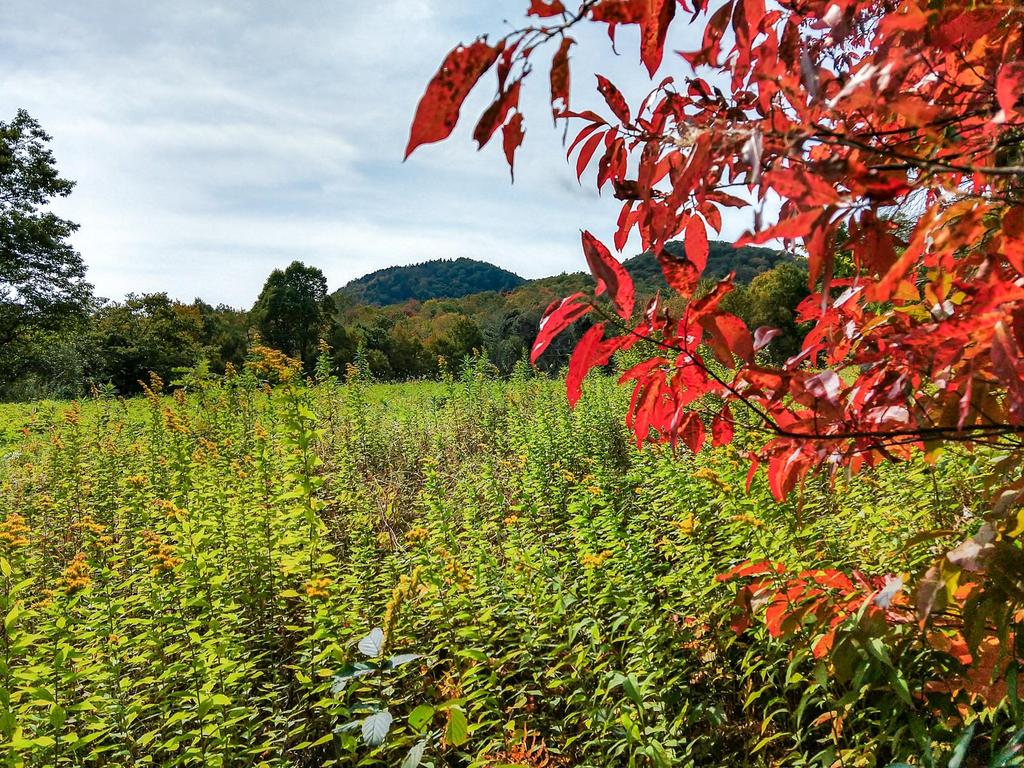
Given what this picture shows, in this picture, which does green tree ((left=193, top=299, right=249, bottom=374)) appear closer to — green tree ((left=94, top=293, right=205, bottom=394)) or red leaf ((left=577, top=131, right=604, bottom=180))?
green tree ((left=94, top=293, right=205, bottom=394))

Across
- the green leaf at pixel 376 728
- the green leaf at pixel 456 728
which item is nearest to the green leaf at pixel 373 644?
the green leaf at pixel 376 728

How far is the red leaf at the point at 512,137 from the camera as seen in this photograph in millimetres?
605

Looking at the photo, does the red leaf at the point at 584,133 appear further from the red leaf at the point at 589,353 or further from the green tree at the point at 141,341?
the green tree at the point at 141,341

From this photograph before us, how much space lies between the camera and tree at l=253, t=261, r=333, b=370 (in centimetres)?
2892

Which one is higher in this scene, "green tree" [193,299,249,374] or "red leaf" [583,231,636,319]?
"green tree" [193,299,249,374]

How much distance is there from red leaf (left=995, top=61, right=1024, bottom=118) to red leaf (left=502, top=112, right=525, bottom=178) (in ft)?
1.41

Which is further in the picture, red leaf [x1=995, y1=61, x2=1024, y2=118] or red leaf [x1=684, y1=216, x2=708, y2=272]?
red leaf [x1=684, y1=216, x2=708, y2=272]

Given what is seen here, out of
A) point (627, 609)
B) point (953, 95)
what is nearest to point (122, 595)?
point (627, 609)

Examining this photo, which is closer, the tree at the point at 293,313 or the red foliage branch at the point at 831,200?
the red foliage branch at the point at 831,200

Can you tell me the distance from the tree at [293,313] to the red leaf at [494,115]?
1162 inches

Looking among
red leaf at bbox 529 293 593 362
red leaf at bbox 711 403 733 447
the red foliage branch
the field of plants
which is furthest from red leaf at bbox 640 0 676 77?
the field of plants

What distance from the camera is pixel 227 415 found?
5949 mm

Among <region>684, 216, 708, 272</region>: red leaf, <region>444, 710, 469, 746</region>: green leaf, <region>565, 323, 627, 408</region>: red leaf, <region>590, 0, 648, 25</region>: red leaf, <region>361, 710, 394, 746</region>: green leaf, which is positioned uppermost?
<region>590, 0, 648, 25</region>: red leaf

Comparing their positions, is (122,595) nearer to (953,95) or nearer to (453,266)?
(953,95)
